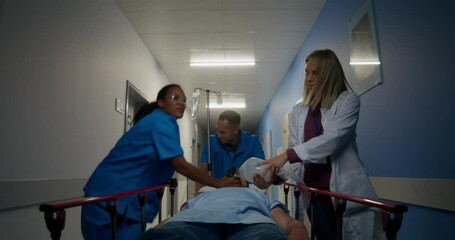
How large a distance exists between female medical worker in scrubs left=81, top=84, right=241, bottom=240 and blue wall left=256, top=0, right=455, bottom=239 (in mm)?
1100

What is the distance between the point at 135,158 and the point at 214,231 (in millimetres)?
580

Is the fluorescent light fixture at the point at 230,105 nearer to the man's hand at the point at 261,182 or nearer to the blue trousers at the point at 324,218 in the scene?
the man's hand at the point at 261,182

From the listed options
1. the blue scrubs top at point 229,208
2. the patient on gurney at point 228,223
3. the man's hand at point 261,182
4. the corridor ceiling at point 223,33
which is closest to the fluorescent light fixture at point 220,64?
the corridor ceiling at point 223,33

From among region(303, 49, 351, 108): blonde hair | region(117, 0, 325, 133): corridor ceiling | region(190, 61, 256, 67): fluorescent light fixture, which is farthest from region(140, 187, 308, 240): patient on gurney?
region(190, 61, 256, 67): fluorescent light fixture

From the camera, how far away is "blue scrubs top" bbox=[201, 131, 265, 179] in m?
2.62

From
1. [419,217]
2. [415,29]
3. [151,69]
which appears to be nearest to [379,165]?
[419,217]

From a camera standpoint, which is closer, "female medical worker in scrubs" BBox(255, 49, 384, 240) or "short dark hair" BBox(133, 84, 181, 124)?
"female medical worker in scrubs" BBox(255, 49, 384, 240)

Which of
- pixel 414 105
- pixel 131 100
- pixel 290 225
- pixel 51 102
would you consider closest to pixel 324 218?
pixel 290 225

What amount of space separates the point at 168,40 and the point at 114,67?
3.75 ft

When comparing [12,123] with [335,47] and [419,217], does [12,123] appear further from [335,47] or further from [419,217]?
[335,47]

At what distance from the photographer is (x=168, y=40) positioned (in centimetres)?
409

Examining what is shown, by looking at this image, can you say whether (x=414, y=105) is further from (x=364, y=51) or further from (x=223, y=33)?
(x=223, y=33)

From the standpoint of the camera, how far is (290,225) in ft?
4.45

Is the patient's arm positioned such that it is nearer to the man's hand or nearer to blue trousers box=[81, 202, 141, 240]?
the man's hand
